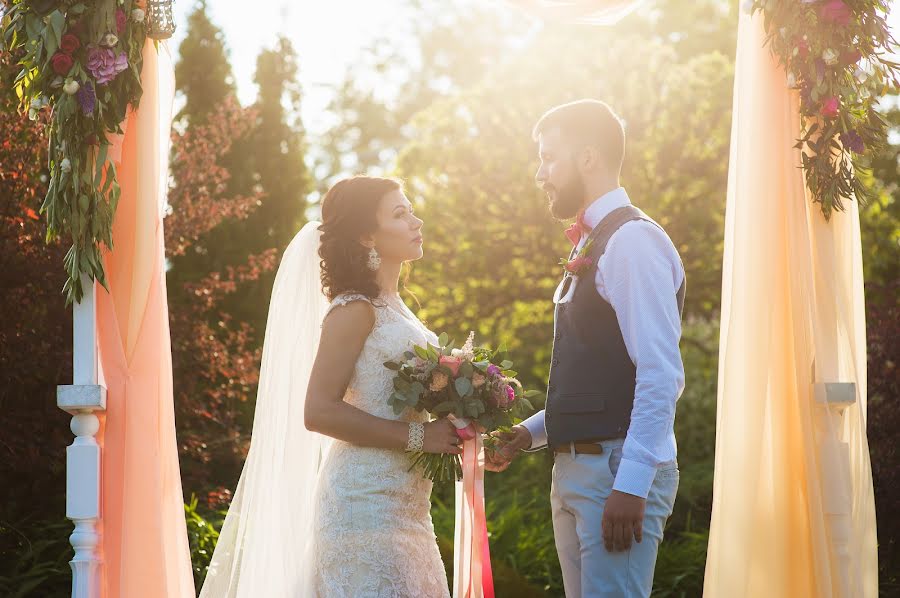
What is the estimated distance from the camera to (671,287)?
3430 millimetres

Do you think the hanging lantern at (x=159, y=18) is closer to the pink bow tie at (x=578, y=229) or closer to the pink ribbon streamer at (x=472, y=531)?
the pink bow tie at (x=578, y=229)

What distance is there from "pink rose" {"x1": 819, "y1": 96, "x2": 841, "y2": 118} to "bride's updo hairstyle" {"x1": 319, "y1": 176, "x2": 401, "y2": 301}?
1619mm

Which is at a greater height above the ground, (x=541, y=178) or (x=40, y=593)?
(x=541, y=178)

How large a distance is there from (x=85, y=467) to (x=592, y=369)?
6.02 ft

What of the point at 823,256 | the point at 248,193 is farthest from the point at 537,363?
the point at 823,256

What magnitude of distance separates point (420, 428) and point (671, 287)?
3.23 feet

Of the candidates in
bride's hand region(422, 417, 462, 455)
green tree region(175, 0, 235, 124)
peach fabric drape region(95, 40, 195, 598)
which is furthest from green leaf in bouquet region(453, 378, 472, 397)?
green tree region(175, 0, 235, 124)

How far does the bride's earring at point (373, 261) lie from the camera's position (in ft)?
13.0

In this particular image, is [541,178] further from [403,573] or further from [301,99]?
[301,99]

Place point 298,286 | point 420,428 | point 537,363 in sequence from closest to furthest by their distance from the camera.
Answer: point 420,428
point 298,286
point 537,363

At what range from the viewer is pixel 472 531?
3826 mm

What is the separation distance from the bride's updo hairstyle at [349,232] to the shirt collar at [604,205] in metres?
0.82

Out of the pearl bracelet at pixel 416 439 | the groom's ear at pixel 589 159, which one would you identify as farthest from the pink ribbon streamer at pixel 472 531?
the groom's ear at pixel 589 159

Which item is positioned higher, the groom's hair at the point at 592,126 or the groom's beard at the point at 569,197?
the groom's hair at the point at 592,126
